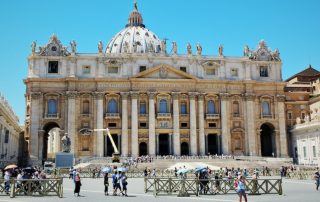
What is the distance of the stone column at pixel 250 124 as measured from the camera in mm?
68438

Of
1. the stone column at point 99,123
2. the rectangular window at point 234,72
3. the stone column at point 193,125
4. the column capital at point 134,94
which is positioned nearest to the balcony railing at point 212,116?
the stone column at point 193,125

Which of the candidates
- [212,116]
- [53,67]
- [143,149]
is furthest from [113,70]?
[212,116]

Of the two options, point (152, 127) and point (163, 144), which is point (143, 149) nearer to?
point (163, 144)

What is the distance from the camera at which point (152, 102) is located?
6706 centimetres

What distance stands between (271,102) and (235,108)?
645cm

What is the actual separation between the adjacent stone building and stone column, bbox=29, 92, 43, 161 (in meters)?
0.15

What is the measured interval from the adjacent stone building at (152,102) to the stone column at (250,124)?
162mm

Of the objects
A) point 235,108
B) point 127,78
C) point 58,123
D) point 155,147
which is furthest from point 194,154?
point 58,123

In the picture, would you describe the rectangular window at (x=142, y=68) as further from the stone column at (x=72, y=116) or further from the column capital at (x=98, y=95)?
the stone column at (x=72, y=116)

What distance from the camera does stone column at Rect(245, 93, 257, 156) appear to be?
68.4 m

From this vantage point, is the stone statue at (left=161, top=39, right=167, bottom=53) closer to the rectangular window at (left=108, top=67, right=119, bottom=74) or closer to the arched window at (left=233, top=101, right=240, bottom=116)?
the rectangular window at (left=108, top=67, right=119, bottom=74)

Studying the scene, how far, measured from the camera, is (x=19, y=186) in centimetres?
2328

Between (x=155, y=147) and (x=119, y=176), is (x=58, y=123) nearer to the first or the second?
(x=155, y=147)

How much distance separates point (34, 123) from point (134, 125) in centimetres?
1533
